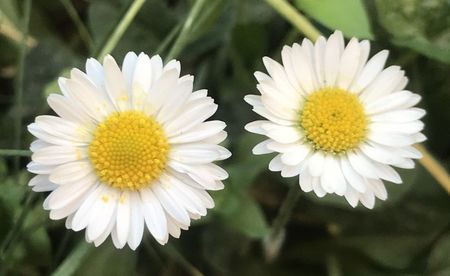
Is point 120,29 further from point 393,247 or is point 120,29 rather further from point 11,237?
point 393,247

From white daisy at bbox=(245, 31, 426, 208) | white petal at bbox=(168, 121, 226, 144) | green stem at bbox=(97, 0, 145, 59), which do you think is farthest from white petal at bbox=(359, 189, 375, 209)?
green stem at bbox=(97, 0, 145, 59)

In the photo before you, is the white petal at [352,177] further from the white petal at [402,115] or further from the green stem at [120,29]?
the green stem at [120,29]

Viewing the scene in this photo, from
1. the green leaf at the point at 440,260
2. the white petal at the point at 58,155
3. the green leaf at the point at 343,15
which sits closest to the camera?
the white petal at the point at 58,155

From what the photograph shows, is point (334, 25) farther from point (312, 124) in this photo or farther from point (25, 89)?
point (25, 89)

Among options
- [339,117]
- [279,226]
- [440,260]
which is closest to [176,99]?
[339,117]

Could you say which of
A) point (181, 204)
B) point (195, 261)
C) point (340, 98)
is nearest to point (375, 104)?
point (340, 98)

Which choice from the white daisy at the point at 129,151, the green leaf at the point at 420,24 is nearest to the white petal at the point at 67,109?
the white daisy at the point at 129,151
